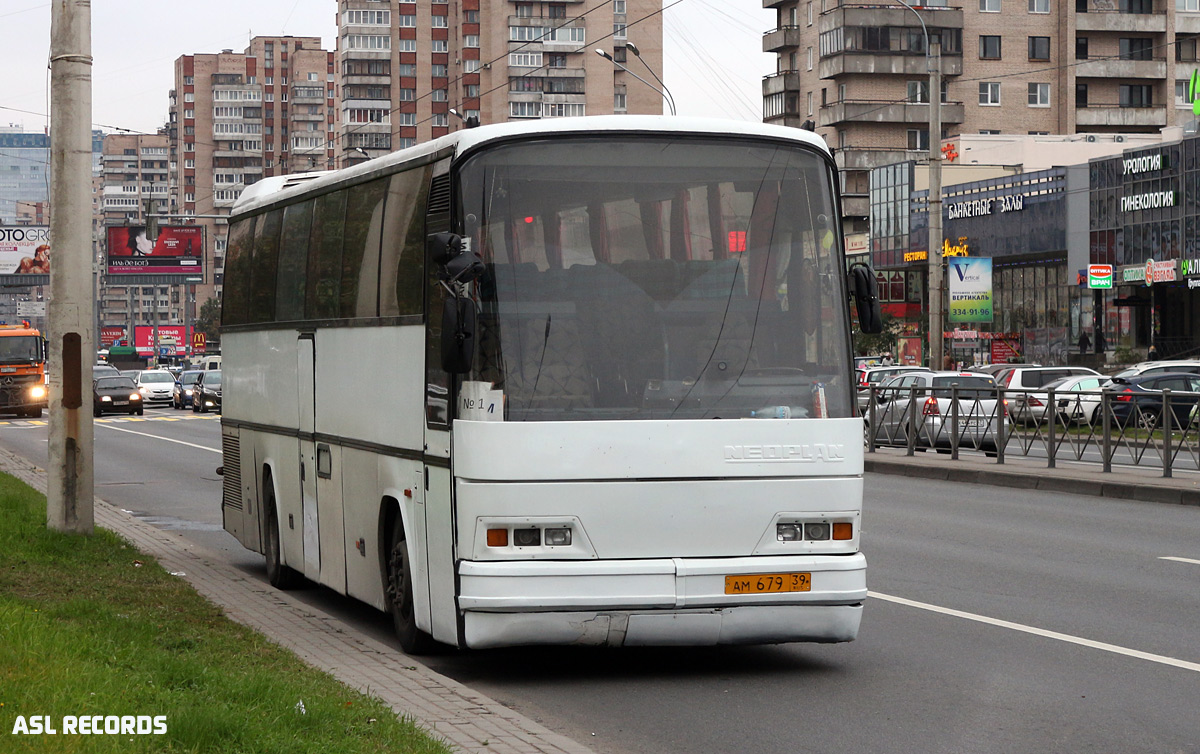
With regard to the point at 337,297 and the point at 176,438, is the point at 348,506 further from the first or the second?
the point at 176,438

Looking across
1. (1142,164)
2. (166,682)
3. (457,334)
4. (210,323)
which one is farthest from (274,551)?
(210,323)

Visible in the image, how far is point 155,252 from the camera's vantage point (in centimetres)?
8788

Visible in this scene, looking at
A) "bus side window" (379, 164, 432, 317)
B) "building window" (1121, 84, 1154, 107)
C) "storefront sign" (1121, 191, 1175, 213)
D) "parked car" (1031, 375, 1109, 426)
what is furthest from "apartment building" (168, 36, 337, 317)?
"bus side window" (379, 164, 432, 317)

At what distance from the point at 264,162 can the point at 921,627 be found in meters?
175

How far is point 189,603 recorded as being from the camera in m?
9.89

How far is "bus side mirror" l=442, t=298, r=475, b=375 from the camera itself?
7.93m

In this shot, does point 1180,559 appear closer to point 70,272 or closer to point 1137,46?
point 70,272

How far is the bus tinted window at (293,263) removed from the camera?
1128 cm

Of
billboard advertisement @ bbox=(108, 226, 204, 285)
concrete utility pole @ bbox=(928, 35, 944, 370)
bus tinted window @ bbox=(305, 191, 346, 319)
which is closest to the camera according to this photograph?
bus tinted window @ bbox=(305, 191, 346, 319)

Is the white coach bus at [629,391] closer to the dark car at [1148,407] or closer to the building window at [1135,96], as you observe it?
the dark car at [1148,407]

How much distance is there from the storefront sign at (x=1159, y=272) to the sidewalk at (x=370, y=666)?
52.1m

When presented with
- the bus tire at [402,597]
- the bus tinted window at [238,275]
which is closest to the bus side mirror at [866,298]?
the bus tire at [402,597]

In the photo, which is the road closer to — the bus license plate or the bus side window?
the bus license plate

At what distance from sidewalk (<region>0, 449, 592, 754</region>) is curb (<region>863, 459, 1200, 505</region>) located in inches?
360
